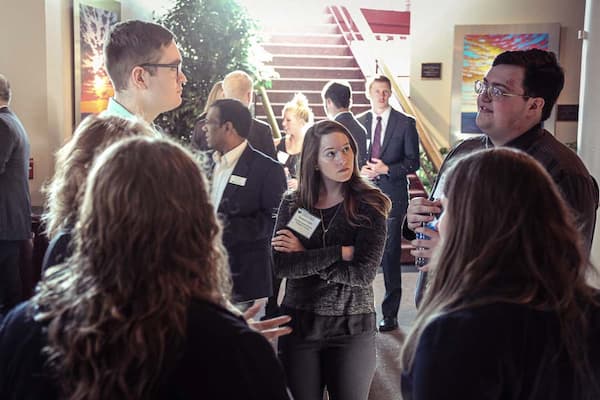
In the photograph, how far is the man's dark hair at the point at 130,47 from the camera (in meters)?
2.45

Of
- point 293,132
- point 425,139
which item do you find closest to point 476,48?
point 425,139

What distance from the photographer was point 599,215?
19.7 ft

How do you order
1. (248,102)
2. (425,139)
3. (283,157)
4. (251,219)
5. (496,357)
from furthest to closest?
(425,139) → (283,157) → (248,102) → (251,219) → (496,357)

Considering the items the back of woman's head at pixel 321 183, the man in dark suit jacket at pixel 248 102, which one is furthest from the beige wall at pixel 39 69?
the back of woman's head at pixel 321 183

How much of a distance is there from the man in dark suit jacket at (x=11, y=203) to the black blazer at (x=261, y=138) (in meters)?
1.56

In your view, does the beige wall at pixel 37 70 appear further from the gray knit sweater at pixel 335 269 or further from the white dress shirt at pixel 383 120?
the gray knit sweater at pixel 335 269

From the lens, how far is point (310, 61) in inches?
456

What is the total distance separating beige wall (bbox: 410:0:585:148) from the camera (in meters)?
9.13

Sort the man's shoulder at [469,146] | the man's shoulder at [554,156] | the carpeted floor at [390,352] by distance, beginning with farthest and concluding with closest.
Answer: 1. the carpeted floor at [390,352]
2. the man's shoulder at [469,146]
3. the man's shoulder at [554,156]

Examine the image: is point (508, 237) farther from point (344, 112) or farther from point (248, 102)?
point (344, 112)

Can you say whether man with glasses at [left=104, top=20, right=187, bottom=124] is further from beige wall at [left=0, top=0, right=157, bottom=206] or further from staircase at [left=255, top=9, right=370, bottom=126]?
staircase at [left=255, top=9, right=370, bottom=126]

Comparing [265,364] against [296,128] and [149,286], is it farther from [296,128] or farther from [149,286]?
[296,128]

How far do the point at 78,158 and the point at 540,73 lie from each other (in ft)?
5.51

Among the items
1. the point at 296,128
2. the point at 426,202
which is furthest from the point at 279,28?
the point at 426,202
